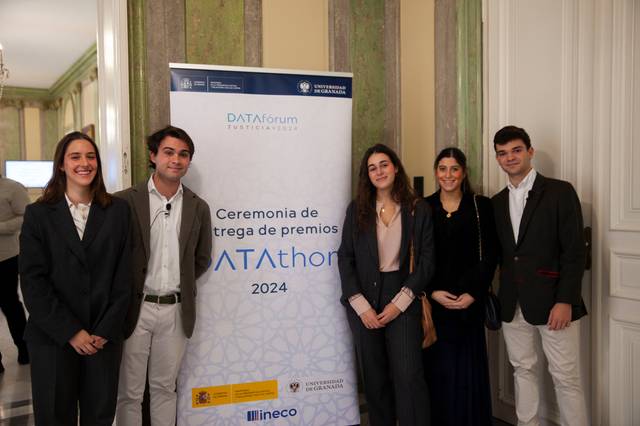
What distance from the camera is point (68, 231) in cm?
206

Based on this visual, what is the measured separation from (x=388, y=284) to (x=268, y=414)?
0.98 m

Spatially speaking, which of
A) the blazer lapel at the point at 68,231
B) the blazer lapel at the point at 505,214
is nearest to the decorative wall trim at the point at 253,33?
the blazer lapel at the point at 68,231

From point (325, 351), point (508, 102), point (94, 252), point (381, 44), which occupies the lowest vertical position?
point (325, 351)

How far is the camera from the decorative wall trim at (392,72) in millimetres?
3523

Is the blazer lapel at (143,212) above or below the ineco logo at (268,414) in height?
above

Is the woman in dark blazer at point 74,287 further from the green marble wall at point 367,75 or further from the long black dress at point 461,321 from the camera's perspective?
the green marble wall at point 367,75

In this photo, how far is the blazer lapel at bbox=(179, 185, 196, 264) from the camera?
2377 mm

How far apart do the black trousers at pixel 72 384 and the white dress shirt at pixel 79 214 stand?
1.58 feet

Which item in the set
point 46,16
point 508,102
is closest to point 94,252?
point 508,102

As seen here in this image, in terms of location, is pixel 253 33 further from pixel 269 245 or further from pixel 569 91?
pixel 569 91

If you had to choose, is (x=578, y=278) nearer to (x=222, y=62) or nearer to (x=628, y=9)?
(x=628, y=9)

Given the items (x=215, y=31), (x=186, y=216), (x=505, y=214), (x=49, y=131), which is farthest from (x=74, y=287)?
(x=49, y=131)

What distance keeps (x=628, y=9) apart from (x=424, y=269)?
1.50 meters

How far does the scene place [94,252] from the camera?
2.10 m
